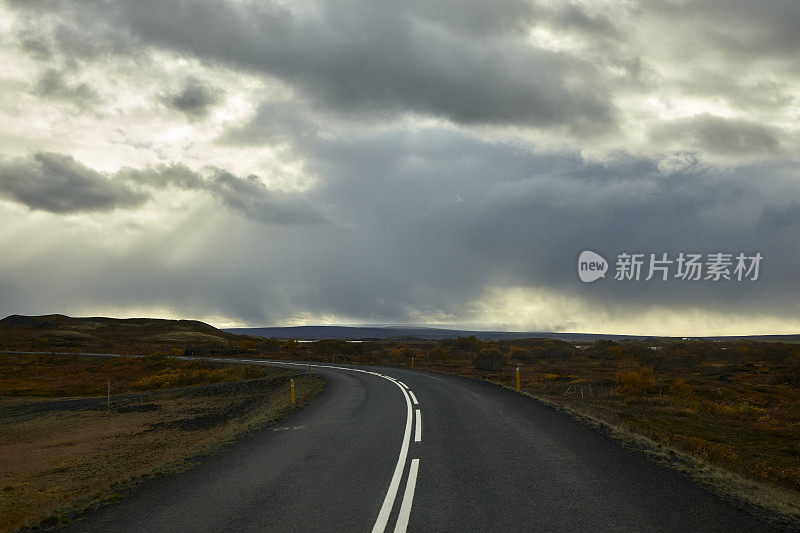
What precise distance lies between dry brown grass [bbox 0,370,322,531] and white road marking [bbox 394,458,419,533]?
483 cm

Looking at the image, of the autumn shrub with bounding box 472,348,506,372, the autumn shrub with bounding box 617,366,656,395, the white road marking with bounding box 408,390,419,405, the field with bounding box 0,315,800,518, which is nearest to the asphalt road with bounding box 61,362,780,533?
the field with bounding box 0,315,800,518

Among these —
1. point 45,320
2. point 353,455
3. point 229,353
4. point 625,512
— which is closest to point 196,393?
point 353,455

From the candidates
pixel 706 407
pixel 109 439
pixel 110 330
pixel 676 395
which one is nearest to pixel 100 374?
pixel 109 439

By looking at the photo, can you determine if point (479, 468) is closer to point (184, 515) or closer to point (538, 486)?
point (538, 486)

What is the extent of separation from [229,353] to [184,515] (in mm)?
72118

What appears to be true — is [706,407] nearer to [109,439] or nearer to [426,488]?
[426,488]

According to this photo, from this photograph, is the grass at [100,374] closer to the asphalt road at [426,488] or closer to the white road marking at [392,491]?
the asphalt road at [426,488]

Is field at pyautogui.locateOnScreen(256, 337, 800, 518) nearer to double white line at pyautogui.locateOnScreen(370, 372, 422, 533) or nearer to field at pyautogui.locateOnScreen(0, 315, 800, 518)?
field at pyautogui.locateOnScreen(0, 315, 800, 518)

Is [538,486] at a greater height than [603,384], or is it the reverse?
[538,486]

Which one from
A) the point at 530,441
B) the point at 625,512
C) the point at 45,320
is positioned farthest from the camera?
the point at 45,320

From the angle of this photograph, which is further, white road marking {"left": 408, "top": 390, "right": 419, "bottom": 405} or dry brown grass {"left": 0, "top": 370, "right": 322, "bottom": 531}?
white road marking {"left": 408, "top": 390, "right": 419, "bottom": 405}

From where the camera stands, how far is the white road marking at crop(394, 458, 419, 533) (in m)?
5.69

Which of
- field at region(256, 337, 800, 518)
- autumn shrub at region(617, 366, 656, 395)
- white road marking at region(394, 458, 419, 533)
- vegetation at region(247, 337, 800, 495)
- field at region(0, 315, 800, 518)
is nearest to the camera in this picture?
white road marking at region(394, 458, 419, 533)

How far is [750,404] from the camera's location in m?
28.0
